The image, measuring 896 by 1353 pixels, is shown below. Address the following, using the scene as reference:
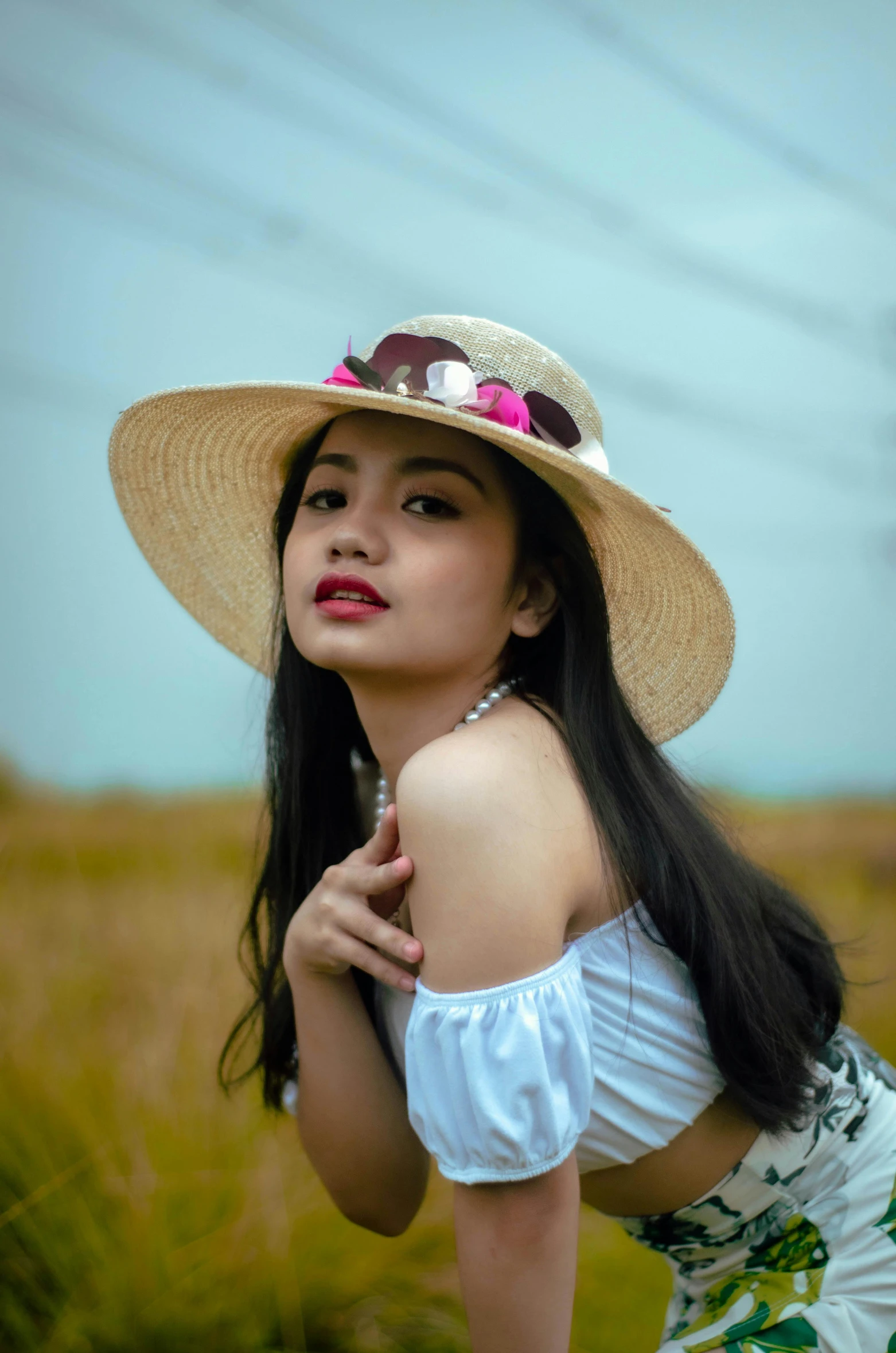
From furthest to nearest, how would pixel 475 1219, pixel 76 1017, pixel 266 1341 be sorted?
pixel 76 1017
pixel 266 1341
pixel 475 1219

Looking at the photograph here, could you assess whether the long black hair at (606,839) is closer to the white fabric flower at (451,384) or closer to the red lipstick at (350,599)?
the white fabric flower at (451,384)

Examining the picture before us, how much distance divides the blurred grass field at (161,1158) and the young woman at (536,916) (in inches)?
25.1

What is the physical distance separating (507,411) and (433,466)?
130mm

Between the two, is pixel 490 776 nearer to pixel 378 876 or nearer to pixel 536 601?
pixel 378 876

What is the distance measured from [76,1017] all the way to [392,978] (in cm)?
175

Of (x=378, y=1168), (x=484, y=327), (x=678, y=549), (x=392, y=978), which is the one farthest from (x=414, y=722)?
(x=378, y=1168)

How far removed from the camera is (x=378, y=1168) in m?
1.71

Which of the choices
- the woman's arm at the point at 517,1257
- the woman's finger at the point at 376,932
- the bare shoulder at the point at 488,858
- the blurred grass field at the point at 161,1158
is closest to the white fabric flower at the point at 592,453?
the bare shoulder at the point at 488,858

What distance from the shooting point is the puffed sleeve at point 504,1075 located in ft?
3.71

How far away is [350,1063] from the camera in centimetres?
164

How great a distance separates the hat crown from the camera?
62.2 inches

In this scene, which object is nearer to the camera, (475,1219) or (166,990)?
(475,1219)

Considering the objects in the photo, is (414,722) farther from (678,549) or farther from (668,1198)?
(668,1198)

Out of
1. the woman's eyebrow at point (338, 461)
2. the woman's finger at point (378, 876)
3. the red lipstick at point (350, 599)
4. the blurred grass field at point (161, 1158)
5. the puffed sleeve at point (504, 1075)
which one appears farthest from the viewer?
the blurred grass field at point (161, 1158)
